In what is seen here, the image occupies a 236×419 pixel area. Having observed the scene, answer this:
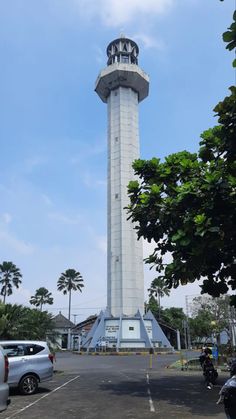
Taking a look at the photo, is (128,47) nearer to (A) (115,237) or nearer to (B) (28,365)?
(A) (115,237)

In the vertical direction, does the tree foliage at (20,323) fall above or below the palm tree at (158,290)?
below

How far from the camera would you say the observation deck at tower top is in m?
64.9

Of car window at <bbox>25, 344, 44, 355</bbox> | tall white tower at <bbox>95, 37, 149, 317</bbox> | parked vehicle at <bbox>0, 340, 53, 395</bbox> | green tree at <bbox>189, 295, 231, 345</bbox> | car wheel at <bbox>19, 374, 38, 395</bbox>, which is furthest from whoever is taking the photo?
tall white tower at <bbox>95, 37, 149, 317</bbox>

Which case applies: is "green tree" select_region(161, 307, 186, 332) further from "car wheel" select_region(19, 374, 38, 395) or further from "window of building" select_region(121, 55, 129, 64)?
"car wheel" select_region(19, 374, 38, 395)

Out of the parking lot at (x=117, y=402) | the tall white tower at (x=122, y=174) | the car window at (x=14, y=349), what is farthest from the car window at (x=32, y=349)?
the tall white tower at (x=122, y=174)

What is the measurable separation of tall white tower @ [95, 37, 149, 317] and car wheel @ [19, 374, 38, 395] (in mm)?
42680

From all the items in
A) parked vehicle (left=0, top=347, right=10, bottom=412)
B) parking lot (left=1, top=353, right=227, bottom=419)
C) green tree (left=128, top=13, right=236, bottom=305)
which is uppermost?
green tree (left=128, top=13, right=236, bottom=305)

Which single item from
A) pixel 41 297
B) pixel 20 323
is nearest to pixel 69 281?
pixel 41 297

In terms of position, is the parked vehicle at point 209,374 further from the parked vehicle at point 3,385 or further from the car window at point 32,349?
the parked vehicle at point 3,385

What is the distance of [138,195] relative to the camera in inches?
651

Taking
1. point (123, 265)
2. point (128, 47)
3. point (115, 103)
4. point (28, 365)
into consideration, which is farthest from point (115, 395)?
point (128, 47)

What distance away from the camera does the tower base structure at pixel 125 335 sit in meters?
56.1

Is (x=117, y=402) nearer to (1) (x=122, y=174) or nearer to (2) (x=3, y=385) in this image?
(2) (x=3, y=385)

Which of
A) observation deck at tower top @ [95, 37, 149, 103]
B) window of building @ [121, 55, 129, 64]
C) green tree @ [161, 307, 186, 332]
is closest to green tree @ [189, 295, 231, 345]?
green tree @ [161, 307, 186, 332]
